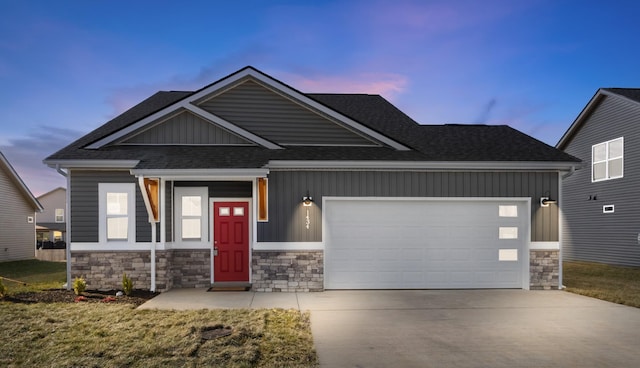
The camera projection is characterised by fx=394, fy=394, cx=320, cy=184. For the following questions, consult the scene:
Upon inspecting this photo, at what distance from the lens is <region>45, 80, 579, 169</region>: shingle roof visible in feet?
32.7

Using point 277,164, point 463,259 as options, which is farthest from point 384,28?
point 463,259

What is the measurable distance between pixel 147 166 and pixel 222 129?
2293mm

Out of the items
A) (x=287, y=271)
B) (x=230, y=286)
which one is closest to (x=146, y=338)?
(x=287, y=271)

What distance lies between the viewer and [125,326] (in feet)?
22.0

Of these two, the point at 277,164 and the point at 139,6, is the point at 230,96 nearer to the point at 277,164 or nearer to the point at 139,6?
the point at 277,164

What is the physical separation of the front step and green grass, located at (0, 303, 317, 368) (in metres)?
2.53

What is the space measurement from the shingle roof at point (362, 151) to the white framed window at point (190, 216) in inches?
47.5

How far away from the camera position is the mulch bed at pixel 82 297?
885 cm

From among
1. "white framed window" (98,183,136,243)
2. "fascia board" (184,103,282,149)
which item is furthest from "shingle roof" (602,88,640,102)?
"white framed window" (98,183,136,243)

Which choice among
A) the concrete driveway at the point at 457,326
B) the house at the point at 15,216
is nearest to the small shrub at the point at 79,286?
the concrete driveway at the point at 457,326

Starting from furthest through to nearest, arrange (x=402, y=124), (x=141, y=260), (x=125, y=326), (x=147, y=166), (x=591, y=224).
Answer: (x=591, y=224)
(x=402, y=124)
(x=141, y=260)
(x=147, y=166)
(x=125, y=326)

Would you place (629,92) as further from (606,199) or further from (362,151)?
(362,151)

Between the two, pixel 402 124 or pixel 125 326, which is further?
pixel 402 124

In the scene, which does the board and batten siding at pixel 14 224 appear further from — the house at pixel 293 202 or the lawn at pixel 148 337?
the lawn at pixel 148 337
